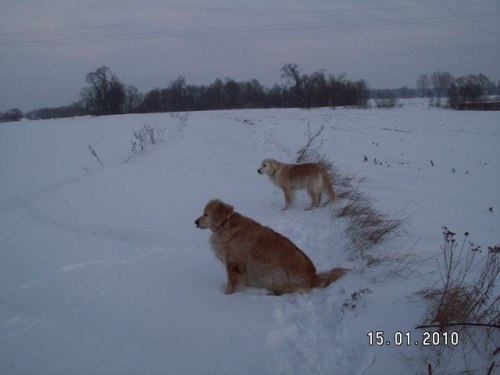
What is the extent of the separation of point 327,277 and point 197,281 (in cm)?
181

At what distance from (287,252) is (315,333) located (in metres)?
1.11

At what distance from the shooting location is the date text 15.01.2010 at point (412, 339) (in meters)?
3.01

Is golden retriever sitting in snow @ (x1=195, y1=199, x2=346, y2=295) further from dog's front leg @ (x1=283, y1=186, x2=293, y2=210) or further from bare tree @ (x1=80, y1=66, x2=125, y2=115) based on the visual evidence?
bare tree @ (x1=80, y1=66, x2=125, y2=115)

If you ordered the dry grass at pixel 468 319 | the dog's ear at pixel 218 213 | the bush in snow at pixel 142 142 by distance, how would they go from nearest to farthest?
the dry grass at pixel 468 319, the dog's ear at pixel 218 213, the bush in snow at pixel 142 142

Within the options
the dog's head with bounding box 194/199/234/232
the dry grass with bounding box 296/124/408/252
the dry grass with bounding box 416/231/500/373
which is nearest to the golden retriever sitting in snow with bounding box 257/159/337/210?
the dry grass with bounding box 296/124/408/252

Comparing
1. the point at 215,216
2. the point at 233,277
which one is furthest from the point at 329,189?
the point at 233,277

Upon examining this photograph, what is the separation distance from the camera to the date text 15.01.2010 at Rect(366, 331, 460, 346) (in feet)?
9.86

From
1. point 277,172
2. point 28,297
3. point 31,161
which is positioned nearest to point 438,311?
point 28,297

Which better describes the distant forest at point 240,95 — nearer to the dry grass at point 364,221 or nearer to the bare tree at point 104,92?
the bare tree at point 104,92

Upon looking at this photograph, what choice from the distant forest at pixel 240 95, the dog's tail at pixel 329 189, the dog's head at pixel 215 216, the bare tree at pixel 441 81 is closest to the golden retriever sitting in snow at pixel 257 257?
the dog's head at pixel 215 216

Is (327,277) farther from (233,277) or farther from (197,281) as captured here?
(197,281)

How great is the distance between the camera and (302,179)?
828 cm

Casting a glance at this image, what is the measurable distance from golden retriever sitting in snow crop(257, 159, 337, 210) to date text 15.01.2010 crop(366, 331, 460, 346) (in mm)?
4955

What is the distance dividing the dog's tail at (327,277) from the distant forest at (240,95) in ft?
209
